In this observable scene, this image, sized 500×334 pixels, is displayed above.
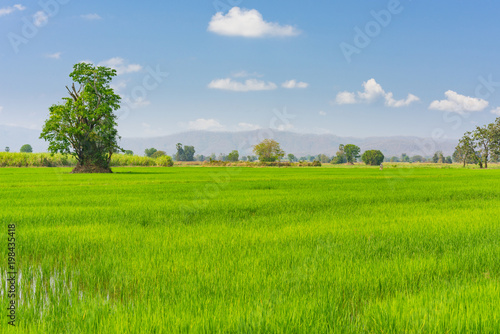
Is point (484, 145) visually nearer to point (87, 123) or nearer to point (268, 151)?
point (268, 151)

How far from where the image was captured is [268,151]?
4222 inches

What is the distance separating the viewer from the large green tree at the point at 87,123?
3741cm

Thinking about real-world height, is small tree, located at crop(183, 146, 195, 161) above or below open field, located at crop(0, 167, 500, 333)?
above

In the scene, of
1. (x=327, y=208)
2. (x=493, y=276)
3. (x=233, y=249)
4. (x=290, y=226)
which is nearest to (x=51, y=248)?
(x=233, y=249)

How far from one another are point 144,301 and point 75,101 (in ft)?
141

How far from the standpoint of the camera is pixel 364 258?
15.6 ft

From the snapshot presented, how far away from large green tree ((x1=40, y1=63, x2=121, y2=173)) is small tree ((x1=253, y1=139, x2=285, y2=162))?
217ft

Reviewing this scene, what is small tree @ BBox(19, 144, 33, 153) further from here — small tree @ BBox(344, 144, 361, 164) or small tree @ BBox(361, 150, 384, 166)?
small tree @ BBox(361, 150, 384, 166)

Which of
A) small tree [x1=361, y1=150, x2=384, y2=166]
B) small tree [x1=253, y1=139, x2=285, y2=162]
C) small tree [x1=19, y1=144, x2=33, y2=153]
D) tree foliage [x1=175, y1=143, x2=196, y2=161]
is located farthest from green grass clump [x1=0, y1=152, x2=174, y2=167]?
small tree [x1=19, y1=144, x2=33, y2=153]

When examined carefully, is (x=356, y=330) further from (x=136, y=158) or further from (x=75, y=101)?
(x=136, y=158)

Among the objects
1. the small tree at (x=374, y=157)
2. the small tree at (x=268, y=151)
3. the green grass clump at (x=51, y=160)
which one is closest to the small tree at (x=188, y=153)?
the small tree at (x=268, y=151)

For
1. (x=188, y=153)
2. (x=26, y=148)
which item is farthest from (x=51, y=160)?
(x=26, y=148)

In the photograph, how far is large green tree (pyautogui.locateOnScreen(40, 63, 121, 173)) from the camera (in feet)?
123

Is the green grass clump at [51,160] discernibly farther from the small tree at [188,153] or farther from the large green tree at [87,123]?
the small tree at [188,153]
